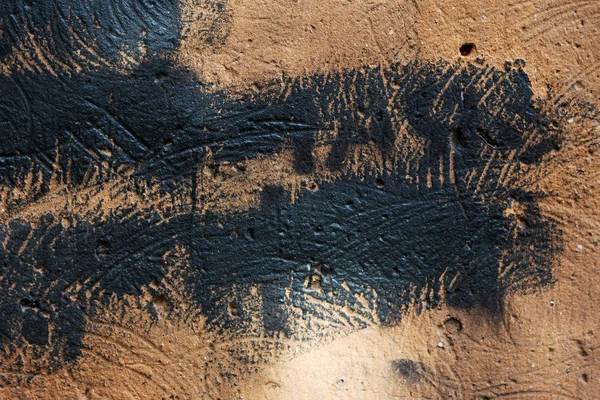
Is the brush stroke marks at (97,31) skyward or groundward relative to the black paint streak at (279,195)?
skyward

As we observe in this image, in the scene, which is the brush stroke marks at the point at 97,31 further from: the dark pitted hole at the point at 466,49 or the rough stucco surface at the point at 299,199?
the dark pitted hole at the point at 466,49

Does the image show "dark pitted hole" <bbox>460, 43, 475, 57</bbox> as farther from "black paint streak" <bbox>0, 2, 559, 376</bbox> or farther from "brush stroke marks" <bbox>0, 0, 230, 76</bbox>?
"brush stroke marks" <bbox>0, 0, 230, 76</bbox>

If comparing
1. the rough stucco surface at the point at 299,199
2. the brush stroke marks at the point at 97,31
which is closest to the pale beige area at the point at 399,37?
the rough stucco surface at the point at 299,199

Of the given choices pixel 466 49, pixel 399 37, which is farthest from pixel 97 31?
pixel 466 49

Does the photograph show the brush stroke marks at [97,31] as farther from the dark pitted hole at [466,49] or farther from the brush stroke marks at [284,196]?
the dark pitted hole at [466,49]

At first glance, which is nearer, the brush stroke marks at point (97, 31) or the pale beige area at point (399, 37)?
the pale beige area at point (399, 37)

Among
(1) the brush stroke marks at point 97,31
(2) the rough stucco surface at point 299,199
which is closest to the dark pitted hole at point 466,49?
(2) the rough stucco surface at point 299,199

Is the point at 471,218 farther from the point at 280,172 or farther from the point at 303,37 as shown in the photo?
the point at 303,37

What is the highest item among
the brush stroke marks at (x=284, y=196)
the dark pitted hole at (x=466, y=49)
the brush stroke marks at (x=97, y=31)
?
the brush stroke marks at (x=97, y=31)
